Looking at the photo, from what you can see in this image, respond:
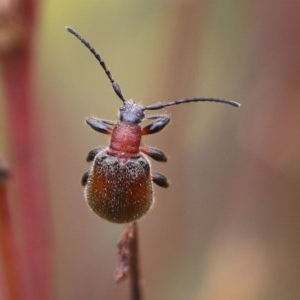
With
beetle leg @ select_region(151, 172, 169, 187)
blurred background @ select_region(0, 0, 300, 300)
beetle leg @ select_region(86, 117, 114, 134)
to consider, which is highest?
beetle leg @ select_region(86, 117, 114, 134)

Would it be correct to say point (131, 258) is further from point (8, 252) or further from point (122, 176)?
point (8, 252)

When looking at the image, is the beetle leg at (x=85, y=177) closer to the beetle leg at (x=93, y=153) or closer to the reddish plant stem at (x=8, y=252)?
the beetle leg at (x=93, y=153)

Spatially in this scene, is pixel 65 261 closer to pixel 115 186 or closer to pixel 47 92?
pixel 47 92

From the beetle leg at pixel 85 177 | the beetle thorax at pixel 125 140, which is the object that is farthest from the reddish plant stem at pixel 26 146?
the beetle thorax at pixel 125 140

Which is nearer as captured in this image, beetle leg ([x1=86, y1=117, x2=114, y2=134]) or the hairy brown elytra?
the hairy brown elytra

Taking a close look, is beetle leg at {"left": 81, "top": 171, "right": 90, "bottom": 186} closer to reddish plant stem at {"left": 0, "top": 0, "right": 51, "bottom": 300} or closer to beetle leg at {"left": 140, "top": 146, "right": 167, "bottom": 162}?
beetle leg at {"left": 140, "top": 146, "right": 167, "bottom": 162}

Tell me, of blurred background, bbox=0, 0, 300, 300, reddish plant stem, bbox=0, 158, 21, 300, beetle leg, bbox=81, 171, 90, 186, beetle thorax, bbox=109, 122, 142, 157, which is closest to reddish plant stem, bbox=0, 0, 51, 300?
reddish plant stem, bbox=0, 158, 21, 300

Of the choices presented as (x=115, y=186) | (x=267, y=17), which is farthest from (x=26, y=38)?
(x=267, y=17)

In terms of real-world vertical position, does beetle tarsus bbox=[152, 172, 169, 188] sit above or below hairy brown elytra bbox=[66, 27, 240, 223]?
below
